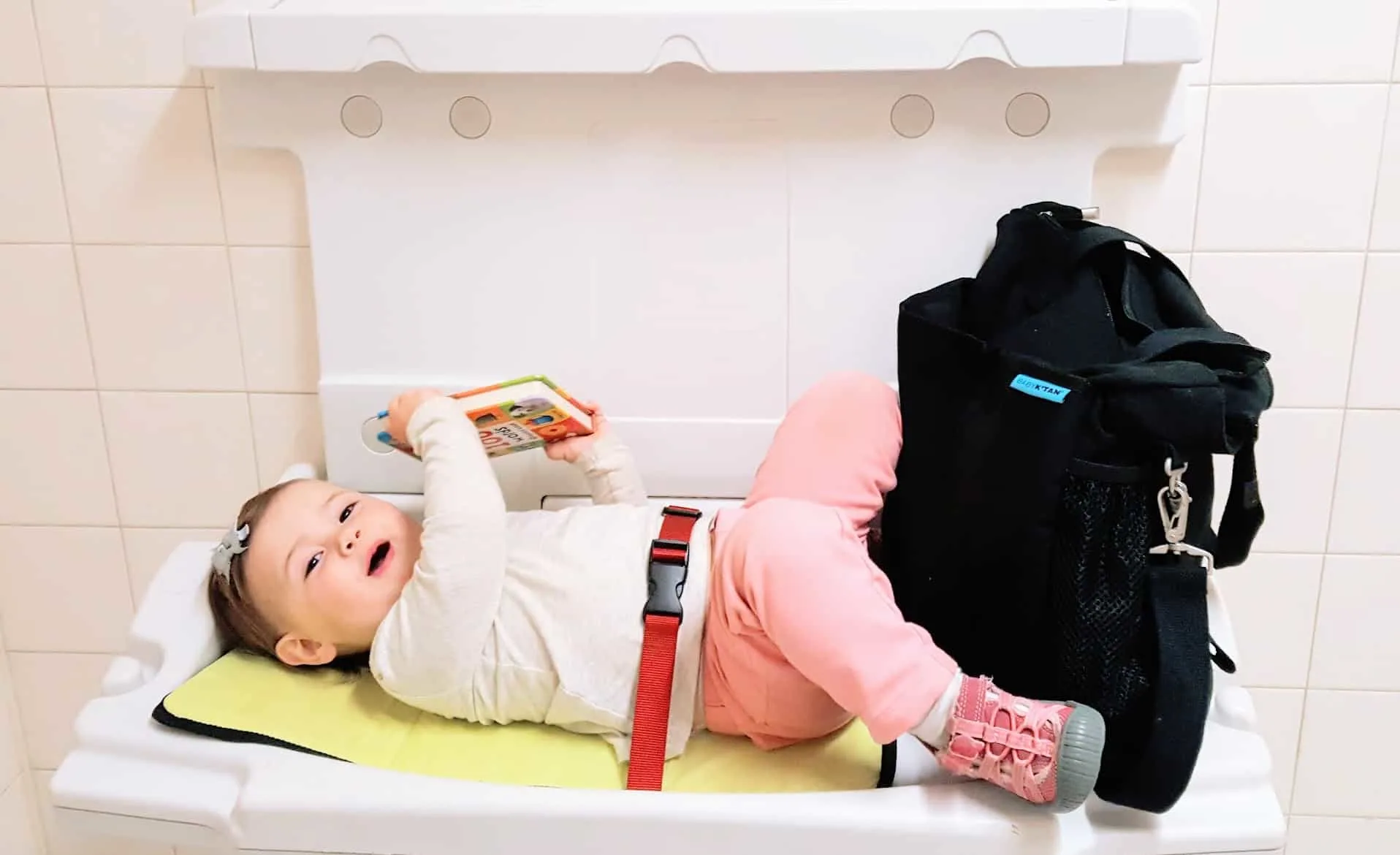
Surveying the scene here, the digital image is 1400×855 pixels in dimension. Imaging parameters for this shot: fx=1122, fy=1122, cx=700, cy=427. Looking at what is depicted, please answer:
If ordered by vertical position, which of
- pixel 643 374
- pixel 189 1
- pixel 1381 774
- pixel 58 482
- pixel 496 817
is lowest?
pixel 1381 774

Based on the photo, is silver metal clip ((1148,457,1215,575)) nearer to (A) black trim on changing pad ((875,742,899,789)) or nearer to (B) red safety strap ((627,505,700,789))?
(A) black trim on changing pad ((875,742,899,789))

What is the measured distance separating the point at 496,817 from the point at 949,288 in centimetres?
57

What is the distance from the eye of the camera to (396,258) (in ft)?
3.57

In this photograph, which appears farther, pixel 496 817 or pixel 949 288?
pixel 949 288

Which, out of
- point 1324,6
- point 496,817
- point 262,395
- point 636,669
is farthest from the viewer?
point 262,395

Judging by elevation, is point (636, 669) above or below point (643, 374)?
below

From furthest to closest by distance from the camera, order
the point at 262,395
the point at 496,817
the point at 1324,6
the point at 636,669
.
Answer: the point at 262,395 < the point at 1324,6 < the point at 636,669 < the point at 496,817

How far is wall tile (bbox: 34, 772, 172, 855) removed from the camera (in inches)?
53.8

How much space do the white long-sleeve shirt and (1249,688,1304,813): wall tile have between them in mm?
723

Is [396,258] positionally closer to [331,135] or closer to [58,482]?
[331,135]

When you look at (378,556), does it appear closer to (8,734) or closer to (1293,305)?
(8,734)

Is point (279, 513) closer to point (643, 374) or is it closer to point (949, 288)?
point (643, 374)

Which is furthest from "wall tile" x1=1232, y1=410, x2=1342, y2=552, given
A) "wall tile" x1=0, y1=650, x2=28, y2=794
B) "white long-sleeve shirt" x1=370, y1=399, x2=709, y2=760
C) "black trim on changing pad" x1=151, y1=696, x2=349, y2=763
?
"wall tile" x1=0, y1=650, x2=28, y2=794

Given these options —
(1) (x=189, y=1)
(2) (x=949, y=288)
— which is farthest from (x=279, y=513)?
(2) (x=949, y=288)
